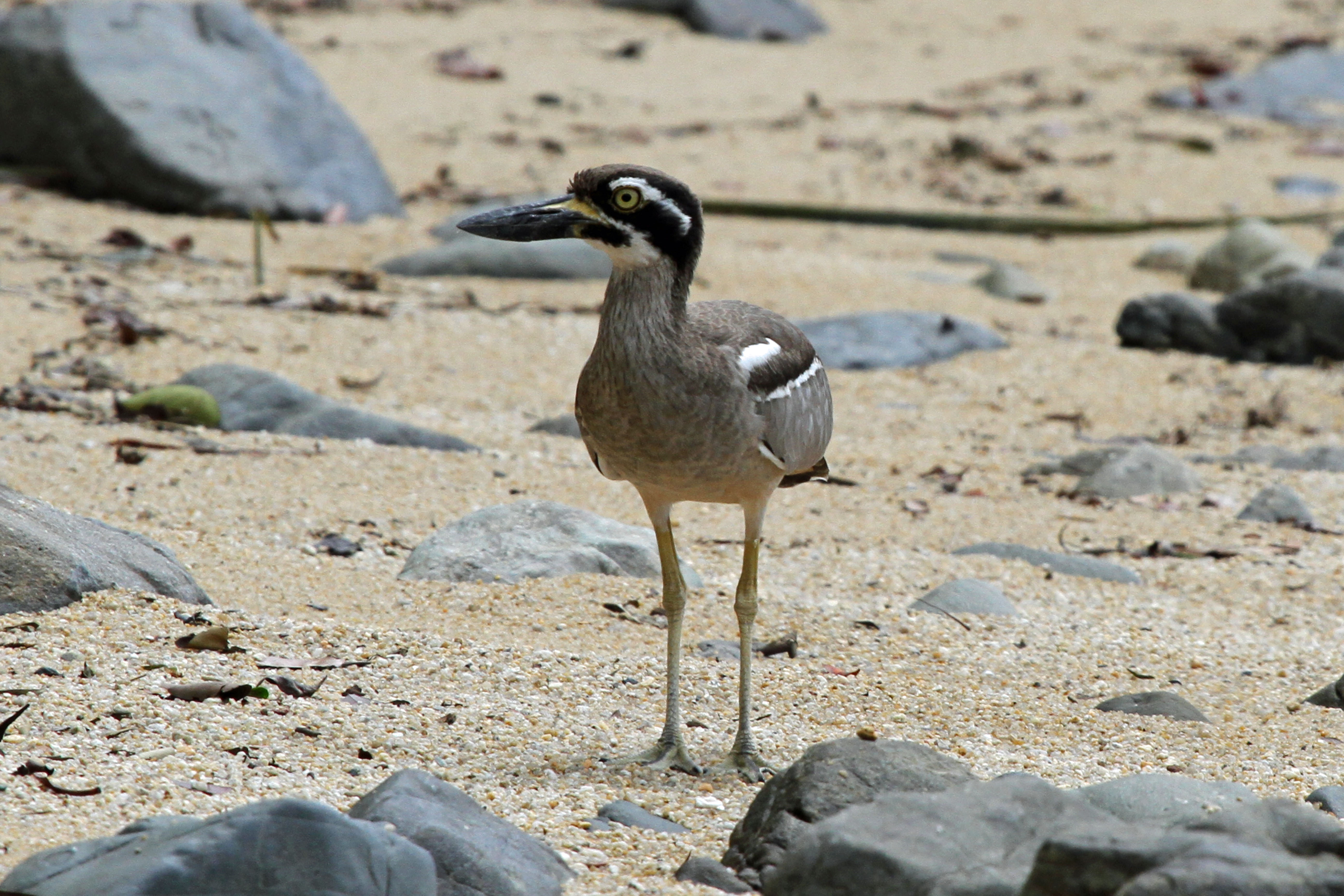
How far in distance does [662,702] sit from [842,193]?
8.13 m

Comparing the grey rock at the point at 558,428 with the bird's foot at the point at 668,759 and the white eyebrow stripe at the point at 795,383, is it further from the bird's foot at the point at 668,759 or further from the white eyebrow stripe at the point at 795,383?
the bird's foot at the point at 668,759

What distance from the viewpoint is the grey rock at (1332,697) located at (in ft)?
14.9

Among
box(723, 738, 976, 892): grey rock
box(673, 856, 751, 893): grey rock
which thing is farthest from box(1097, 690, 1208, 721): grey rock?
box(673, 856, 751, 893): grey rock

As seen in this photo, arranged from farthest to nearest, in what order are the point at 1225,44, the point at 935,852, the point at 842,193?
the point at 1225,44 → the point at 842,193 → the point at 935,852

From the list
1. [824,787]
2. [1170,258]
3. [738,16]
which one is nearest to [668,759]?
[824,787]

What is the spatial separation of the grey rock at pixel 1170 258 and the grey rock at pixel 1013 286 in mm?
1158

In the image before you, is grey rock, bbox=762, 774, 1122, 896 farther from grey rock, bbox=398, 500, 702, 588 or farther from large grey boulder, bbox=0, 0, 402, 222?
large grey boulder, bbox=0, 0, 402, 222

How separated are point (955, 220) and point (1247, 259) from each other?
2143mm

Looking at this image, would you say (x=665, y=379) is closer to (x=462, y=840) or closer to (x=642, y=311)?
(x=642, y=311)

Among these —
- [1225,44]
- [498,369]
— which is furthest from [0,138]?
[1225,44]

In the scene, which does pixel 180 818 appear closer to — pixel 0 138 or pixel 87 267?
pixel 87 267

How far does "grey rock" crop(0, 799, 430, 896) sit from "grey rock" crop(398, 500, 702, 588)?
2.25 m

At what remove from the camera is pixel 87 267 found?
27.4ft

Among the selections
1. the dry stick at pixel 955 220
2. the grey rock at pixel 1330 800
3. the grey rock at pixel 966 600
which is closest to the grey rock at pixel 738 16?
the dry stick at pixel 955 220
